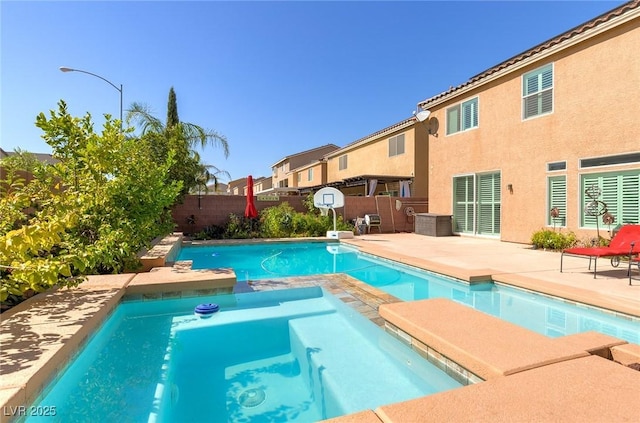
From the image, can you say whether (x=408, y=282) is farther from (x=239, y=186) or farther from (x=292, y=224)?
(x=239, y=186)

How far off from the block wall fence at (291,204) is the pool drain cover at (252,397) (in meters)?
14.6

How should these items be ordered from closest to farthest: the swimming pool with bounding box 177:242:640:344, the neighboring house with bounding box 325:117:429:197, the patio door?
the swimming pool with bounding box 177:242:640:344, the patio door, the neighboring house with bounding box 325:117:429:197

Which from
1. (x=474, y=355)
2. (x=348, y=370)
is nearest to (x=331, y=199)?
(x=348, y=370)

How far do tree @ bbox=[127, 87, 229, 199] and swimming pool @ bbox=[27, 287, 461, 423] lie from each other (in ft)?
28.0

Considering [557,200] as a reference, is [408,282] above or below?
below

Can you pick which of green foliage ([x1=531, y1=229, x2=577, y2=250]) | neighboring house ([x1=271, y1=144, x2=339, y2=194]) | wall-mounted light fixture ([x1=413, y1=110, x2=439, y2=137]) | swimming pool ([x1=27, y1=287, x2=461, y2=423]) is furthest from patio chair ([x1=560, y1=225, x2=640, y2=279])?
neighboring house ([x1=271, y1=144, x2=339, y2=194])

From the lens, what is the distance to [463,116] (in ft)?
51.3

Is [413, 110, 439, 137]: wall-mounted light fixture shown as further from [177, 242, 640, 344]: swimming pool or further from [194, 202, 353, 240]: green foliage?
[177, 242, 640, 344]: swimming pool

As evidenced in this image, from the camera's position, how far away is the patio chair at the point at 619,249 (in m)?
6.79

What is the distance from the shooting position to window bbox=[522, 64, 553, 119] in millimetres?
11781

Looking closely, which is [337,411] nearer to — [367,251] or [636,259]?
[636,259]

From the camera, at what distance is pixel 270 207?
1862 centimetres

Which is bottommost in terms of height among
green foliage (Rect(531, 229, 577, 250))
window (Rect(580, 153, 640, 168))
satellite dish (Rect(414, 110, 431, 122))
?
green foliage (Rect(531, 229, 577, 250))

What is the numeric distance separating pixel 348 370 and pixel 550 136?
11.8 m
